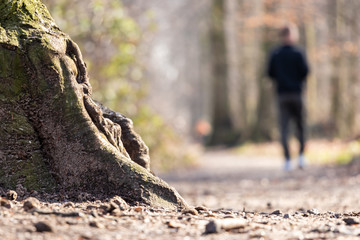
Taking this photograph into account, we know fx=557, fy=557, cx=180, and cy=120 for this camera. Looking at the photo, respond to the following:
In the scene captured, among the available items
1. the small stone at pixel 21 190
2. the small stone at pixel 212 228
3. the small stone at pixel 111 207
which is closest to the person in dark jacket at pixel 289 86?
the small stone at pixel 21 190

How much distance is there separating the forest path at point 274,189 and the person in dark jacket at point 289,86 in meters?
0.80

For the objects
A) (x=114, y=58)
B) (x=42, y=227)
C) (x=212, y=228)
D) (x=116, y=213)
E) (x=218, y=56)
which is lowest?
(x=42, y=227)

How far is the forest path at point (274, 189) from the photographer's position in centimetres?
630

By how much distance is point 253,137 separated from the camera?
893 inches

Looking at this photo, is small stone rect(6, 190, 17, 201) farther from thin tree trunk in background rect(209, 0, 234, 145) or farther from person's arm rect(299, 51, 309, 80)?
thin tree trunk in background rect(209, 0, 234, 145)

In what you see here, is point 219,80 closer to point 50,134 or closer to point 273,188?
point 273,188

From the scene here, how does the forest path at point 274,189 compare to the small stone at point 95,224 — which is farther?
the forest path at point 274,189

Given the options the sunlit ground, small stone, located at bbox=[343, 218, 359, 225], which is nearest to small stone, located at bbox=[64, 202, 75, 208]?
small stone, located at bbox=[343, 218, 359, 225]

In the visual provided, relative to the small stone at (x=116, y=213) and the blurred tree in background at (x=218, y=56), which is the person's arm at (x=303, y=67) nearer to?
the blurred tree in background at (x=218, y=56)

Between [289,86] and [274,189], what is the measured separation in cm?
282

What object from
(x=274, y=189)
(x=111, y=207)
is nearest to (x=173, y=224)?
(x=111, y=207)

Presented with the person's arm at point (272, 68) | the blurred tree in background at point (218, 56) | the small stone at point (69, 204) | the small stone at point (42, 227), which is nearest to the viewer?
the small stone at point (42, 227)

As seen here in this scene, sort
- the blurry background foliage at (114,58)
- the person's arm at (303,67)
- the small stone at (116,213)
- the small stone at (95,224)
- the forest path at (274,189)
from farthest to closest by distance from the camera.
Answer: the blurry background foliage at (114,58), the person's arm at (303,67), the forest path at (274,189), the small stone at (116,213), the small stone at (95,224)

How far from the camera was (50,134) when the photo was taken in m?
4.04
